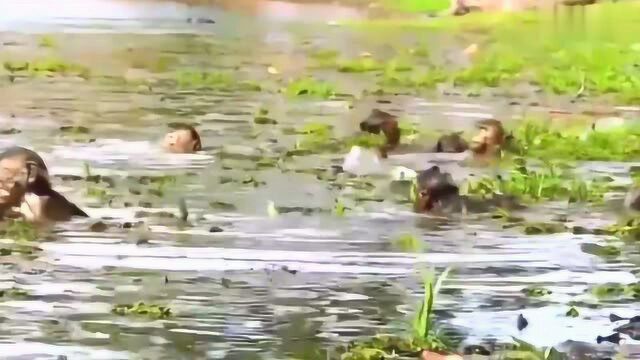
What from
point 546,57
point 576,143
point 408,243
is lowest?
point 408,243

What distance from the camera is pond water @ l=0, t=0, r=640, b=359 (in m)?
1.06

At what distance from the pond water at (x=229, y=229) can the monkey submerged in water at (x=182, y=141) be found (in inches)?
0.4

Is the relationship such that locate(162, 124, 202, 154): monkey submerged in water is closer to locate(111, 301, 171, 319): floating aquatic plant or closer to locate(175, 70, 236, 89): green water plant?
locate(175, 70, 236, 89): green water plant

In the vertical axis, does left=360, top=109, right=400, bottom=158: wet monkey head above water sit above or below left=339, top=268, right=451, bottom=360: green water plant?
above

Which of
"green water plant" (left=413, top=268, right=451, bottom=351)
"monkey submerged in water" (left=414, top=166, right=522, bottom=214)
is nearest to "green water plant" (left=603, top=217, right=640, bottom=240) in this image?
"monkey submerged in water" (left=414, top=166, right=522, bottom=214)

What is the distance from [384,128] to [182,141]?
9.9 inches

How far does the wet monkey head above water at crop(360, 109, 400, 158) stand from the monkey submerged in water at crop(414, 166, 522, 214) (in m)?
0.05

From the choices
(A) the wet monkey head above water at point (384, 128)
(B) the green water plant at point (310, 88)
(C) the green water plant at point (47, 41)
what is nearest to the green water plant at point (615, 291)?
(A) the wet monkey head above water at point (384, 128)

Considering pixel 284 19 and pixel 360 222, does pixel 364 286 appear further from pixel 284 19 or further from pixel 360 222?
pixel 284 19

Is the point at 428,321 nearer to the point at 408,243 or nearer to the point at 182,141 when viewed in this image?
the point at 408,243

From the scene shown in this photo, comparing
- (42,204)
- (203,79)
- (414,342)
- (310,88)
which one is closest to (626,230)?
(414,342)

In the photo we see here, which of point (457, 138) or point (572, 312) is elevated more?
point (457, 138)

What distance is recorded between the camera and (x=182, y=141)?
3.59ft

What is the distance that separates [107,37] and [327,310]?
442mm
